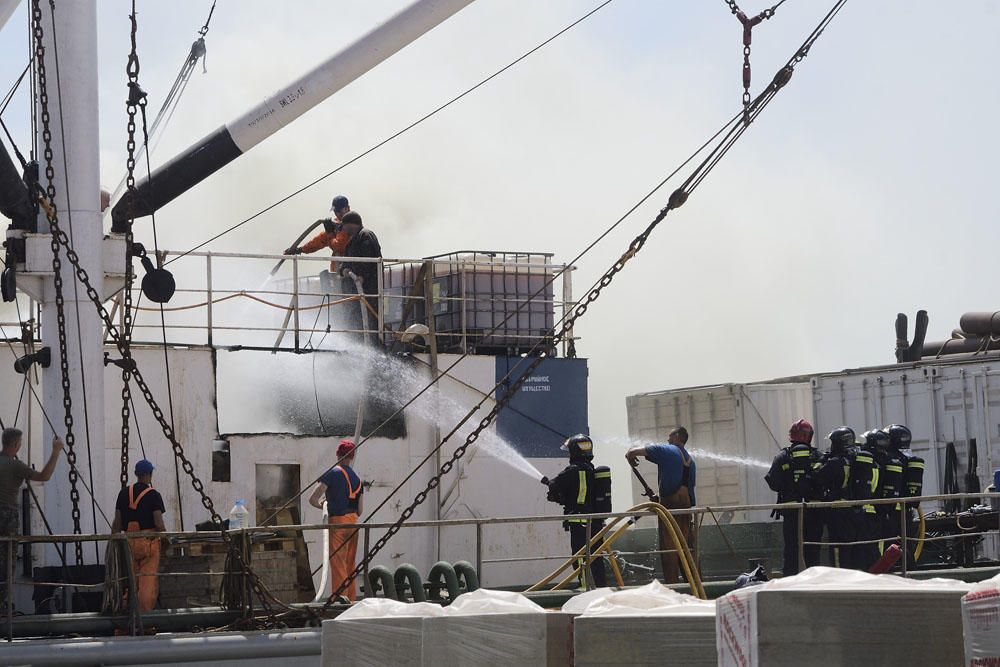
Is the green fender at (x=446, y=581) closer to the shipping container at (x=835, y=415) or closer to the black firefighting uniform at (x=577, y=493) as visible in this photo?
the black firefighting uniform at (x=577, y=493)

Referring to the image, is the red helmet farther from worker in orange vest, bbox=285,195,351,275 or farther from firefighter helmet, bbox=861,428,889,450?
worker in orange vest, bbox=285,195,351,275

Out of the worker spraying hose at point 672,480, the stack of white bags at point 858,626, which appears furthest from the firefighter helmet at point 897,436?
the stack of white bags at point 858,626

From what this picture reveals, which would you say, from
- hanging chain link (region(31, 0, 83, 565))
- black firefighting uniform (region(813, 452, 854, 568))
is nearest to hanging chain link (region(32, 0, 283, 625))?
hanging chain link (region(31, 0, 83, 565))

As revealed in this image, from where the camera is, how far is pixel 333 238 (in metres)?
19.0

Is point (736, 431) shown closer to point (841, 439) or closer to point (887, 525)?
point (887, 525)

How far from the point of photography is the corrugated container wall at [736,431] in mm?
22094

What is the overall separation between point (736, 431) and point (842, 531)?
8037 millimetres

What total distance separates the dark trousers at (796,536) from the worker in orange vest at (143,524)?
5.53 m

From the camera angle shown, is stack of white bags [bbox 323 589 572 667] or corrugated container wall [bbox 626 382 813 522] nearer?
stack of white bags [bbox 323 589 572 667]

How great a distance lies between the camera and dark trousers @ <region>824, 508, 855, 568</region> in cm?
1455

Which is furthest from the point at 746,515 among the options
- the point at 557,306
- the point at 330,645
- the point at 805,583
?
the point at 805,583

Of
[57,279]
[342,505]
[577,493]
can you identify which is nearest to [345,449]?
[342,505]

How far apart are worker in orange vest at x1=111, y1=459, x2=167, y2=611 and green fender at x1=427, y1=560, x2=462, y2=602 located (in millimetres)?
2372

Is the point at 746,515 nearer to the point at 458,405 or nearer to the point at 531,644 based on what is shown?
the point at 458,405
